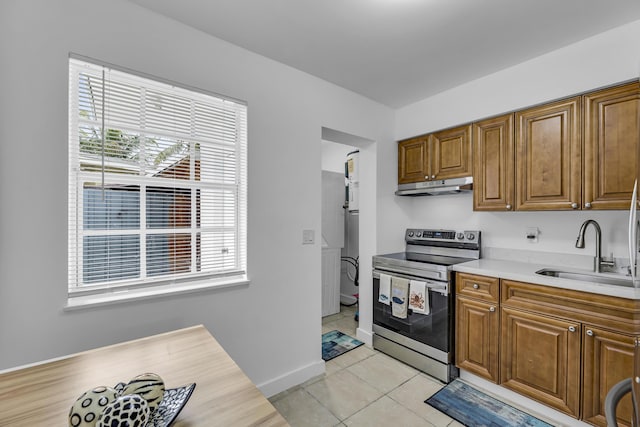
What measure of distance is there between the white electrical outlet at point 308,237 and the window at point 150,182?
518mm

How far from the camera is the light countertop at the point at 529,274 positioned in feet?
5.28

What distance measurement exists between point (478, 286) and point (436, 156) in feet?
4.25

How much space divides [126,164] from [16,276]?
73cm

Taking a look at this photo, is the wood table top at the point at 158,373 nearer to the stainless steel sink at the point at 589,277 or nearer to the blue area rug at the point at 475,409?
the blue area rug at the point at 475,409

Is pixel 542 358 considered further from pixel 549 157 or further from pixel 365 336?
pixel 365 336

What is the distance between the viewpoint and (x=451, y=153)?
273 centimetres

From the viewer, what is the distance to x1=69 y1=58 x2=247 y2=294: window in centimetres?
155

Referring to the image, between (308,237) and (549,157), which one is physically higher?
(549,157)

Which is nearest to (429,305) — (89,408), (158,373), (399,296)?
(399,296)

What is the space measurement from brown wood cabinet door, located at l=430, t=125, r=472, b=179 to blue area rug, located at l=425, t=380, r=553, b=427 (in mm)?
1794

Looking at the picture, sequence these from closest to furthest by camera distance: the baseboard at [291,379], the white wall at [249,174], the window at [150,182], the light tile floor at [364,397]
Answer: the white wall at [249,174]
the window at [150,182]
the light tile floor at [364,397]
the baseboard at [291,379]

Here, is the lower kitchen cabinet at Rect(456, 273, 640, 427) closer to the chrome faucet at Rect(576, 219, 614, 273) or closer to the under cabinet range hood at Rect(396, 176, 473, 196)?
the chrome faucet at Rect(576, 219, 614, 273)

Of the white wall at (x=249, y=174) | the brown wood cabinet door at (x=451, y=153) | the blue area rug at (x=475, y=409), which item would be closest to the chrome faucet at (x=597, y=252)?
the brown wood cabinet door at (x=451, y=153)

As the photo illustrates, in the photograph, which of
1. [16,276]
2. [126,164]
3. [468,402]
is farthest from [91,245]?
[468,402]
